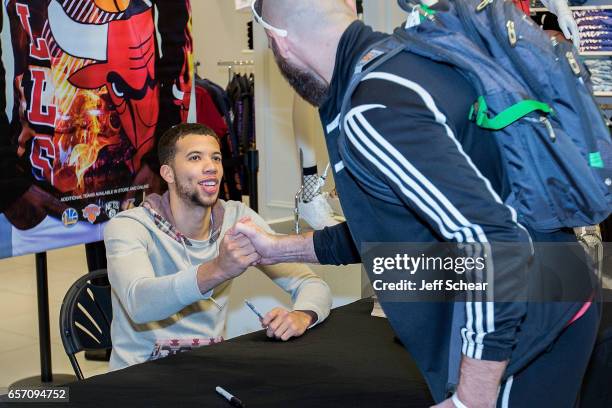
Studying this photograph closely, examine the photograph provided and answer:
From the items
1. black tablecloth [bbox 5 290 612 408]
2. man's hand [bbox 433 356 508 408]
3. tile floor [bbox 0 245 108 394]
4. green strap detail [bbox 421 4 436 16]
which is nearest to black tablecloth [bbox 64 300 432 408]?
black tablecloth [bbox 5 290 612 408]

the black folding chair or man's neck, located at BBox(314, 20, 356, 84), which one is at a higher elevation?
man's neck, located at BBox(314, 20, 356, 84)

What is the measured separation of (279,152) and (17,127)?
2.59 metres

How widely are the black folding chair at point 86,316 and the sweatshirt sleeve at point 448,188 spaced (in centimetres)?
156

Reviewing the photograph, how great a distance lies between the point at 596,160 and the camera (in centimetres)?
114

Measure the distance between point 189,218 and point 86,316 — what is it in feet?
1.37

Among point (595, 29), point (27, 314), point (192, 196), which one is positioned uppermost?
point (595, 29)

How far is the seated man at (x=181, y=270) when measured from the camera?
2.13 m

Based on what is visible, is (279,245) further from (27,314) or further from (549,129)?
(27,314)

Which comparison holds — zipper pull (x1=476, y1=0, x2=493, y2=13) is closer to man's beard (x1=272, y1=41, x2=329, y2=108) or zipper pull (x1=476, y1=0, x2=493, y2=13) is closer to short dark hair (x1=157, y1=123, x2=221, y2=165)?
man's beard (x1=272, y1=41, x2=329, y2=108)

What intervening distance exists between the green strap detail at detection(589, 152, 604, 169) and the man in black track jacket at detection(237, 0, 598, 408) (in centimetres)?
12

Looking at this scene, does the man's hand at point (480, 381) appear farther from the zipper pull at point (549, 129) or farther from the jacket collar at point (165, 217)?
the jacket collar at point (165, 217)

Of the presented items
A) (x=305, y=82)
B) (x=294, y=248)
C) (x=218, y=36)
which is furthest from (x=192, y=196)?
(x=218, y=36)

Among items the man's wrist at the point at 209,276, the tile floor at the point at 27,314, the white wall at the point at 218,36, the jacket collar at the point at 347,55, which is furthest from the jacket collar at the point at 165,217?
the white wall at the point at 218,36

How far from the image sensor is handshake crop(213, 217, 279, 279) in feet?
5.63
